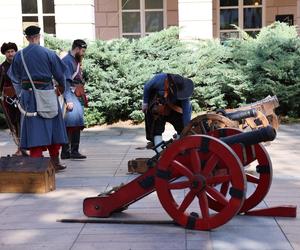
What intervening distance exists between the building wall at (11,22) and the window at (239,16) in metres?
5.71

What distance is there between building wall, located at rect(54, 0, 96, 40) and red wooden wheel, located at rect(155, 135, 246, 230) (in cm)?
920

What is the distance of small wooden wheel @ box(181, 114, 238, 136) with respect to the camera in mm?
6521

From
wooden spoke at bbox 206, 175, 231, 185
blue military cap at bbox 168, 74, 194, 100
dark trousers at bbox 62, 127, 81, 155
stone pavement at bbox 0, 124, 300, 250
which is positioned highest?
blue military cap at bbox 168, 74, 194, 100

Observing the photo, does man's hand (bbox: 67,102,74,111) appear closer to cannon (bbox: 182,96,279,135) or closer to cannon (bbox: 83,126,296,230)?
cannon (bbox: 182,96,279,135)

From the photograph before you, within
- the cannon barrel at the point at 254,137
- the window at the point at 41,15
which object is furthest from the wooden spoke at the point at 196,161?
the window at the point at 41,15

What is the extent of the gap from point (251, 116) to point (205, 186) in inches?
95.3

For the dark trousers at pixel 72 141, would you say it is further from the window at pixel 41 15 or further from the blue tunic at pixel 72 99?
the window at pixel 41 15

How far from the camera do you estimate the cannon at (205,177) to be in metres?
4.67

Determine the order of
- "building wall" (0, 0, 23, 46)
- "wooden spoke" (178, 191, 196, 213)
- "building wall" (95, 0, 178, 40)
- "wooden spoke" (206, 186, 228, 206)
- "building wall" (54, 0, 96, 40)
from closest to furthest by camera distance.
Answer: "wooden spoke" (206, 186, 228, 206), "wooden spoke" (178, 191, 196, 213), "building wall" (54, 0, 96, 40), "building wall" (0, 0, 23, 46), "building wall" (95, 0, 178, 40)

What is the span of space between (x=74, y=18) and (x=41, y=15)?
8.16ft

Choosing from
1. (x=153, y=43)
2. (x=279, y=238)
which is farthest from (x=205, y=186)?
(x=153, y=43)

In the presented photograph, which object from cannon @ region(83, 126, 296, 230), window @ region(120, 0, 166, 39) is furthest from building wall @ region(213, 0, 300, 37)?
cannon @ region(83, 126, 296, 230)

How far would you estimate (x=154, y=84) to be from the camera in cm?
689

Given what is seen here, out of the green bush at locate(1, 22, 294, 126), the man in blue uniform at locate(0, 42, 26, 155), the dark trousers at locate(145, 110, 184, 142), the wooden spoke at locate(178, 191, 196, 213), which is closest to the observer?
the wooden spoke at locate(178, 191, 196, 213)
